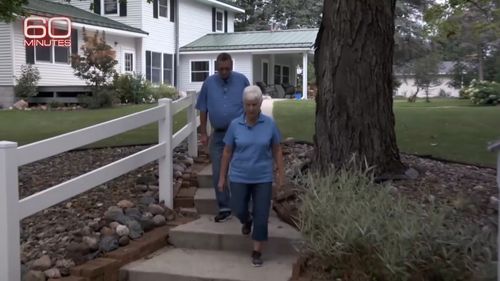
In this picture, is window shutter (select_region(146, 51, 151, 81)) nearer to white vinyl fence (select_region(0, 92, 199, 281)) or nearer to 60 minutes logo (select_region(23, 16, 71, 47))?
60 minutes logo (select_region(23, 16, 71, 47))

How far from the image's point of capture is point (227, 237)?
5543 mm

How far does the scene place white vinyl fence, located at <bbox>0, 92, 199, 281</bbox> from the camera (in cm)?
413

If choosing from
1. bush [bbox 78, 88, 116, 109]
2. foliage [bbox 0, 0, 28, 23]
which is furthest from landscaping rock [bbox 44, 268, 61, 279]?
bush [bbox 78, 88, 116, 109]

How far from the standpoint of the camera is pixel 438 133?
440 inches

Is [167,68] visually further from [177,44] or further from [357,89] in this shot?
[357,89]

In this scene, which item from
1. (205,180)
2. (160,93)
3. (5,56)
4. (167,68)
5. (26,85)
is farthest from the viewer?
(167,68)

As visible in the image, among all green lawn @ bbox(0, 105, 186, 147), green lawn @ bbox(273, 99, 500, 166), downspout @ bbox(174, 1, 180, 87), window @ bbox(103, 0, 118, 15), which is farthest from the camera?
downspout @ bbox(174, 1, 180, 87)

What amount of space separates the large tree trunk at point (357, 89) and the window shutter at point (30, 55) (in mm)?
18732

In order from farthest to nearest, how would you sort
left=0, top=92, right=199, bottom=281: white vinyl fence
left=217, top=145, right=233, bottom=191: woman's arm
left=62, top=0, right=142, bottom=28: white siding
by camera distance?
left=62, top=0, right=142, bottom=28: white siding < left=217, top=145, right=233, bottom=191: woman's arm < left=0, top=92, right=199, bottom=281: white vinyl fence

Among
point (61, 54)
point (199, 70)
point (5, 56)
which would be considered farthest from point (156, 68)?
point (5, 56)

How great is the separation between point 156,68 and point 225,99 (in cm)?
2519

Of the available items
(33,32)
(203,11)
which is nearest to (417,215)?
(33,32)

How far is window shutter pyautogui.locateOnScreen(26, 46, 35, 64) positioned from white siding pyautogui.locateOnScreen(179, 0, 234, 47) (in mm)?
10422

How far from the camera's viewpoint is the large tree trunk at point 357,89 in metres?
6.30
